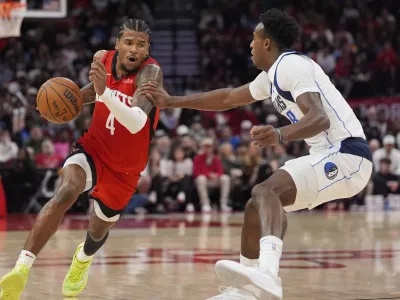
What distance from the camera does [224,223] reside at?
12.9m

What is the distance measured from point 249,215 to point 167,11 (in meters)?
18.8

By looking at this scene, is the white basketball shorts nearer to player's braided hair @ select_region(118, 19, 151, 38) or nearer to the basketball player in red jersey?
the basketball player in red jersey

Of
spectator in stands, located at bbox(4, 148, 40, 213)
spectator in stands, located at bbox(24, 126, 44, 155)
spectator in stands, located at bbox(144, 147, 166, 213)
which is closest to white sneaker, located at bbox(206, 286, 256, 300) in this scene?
spectator in stands, located at bbox(4, 148, 40, 213)

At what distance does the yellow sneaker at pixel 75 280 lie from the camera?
5.89 metres

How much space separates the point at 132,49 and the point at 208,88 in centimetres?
1463

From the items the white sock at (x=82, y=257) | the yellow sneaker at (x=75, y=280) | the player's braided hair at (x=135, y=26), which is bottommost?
the yellow sneaker at (x=75, y=280)

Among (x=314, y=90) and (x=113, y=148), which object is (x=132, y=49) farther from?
(x=314, y=90)

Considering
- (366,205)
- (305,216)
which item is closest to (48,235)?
(305,216)

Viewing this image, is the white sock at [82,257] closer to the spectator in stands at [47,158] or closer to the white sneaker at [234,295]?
the white sneaker at [234,295]

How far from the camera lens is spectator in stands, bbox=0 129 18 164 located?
15.0m

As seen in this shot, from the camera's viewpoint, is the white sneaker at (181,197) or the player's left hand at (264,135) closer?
the player's left hand at (264,135)

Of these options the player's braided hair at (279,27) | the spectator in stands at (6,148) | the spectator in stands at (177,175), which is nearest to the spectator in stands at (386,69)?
the spectator in stands at (177,175)

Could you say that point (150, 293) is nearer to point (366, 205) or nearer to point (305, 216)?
point (305, 216)

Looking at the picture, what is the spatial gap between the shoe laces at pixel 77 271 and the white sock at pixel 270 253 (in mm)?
1745
